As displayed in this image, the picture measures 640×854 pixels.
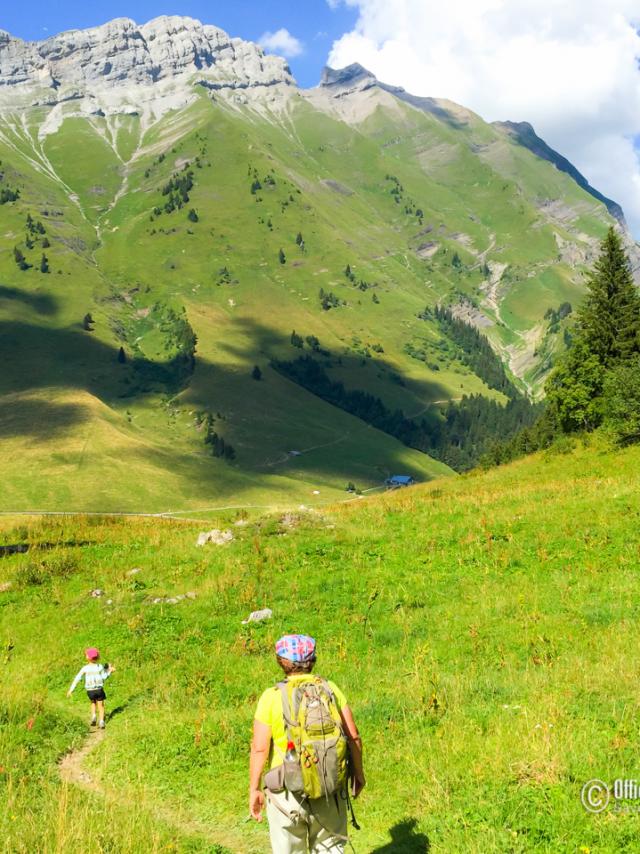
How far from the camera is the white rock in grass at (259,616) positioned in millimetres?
18484

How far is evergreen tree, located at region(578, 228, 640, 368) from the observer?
159ft

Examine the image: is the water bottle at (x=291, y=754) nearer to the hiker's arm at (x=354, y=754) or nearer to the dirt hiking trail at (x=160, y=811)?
the hiker's arm at (x=354, y=754)

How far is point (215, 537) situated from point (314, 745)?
20636 mm

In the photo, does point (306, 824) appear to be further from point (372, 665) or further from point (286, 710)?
point (372, 665)

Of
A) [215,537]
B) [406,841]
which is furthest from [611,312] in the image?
[406,841]

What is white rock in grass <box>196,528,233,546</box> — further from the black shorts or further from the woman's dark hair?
the woman's dark hair

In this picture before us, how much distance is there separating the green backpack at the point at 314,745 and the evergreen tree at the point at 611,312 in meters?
47.2

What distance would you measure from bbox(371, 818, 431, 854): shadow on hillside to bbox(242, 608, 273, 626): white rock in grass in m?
10.1

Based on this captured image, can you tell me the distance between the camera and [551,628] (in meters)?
14.9

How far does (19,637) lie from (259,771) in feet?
49.5

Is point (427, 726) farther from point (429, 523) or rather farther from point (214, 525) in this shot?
point (214, 525)

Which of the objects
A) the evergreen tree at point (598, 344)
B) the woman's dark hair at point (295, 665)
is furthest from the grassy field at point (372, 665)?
the evergreen tree at point (598, 344)

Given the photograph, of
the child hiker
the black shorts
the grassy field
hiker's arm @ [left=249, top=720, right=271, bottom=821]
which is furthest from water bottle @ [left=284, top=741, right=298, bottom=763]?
the black shorts

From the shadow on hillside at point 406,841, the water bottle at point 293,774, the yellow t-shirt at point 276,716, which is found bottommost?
the shadow on hillside at point 406,841
